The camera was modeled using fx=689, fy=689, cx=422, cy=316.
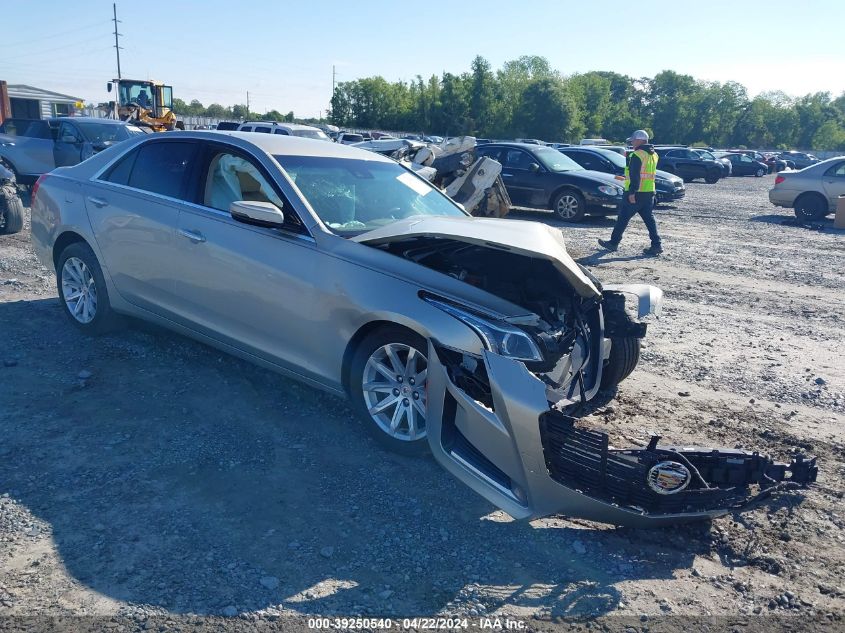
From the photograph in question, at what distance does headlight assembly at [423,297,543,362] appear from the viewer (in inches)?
139

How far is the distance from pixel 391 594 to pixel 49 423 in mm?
2695

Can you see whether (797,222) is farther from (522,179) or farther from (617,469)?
(617,469)

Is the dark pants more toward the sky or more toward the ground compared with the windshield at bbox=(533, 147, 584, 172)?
more toward the ground

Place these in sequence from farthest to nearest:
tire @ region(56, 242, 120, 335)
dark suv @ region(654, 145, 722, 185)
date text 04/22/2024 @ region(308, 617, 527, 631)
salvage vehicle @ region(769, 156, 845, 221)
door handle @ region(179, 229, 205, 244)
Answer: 1. dark suv @ region(654, 145, 722, 185)
2. salvage vehicle @ region(769, 156, 845, 221)
3. tire @ region(56, 242, 120, 335)
4. door handle @ region(179, 229, 205, 244)
5. date text 04/22/2024 @ region(308, 617, 527, 631)

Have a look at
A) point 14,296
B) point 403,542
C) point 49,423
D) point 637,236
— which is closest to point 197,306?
point 49,423

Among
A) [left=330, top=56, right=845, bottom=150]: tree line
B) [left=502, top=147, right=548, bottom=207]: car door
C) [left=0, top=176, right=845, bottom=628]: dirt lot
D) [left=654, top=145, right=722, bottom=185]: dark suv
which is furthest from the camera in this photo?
[left=330, top=56, right=845, bottom=150]: tree line

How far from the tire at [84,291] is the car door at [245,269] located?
1.10m

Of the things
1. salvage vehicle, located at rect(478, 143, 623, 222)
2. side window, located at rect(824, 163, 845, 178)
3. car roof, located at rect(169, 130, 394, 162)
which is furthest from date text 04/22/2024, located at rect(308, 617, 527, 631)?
side window, located at rect(824, 163, 845, 178)

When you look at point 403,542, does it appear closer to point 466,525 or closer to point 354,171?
point 466,525

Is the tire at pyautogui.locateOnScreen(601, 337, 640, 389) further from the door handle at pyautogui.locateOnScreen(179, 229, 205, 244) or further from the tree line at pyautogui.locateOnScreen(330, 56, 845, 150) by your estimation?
the tree line at pyautogui.locateOnScreen(330, 56, 845, 150)

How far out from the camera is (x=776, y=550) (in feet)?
11.1

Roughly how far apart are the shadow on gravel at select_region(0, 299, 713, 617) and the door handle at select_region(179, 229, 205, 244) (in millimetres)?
1069


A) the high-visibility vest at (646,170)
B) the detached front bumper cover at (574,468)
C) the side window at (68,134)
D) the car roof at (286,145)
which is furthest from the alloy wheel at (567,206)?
the detached front bumper cover at (574,468)

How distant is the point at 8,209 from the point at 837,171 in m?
17.3
